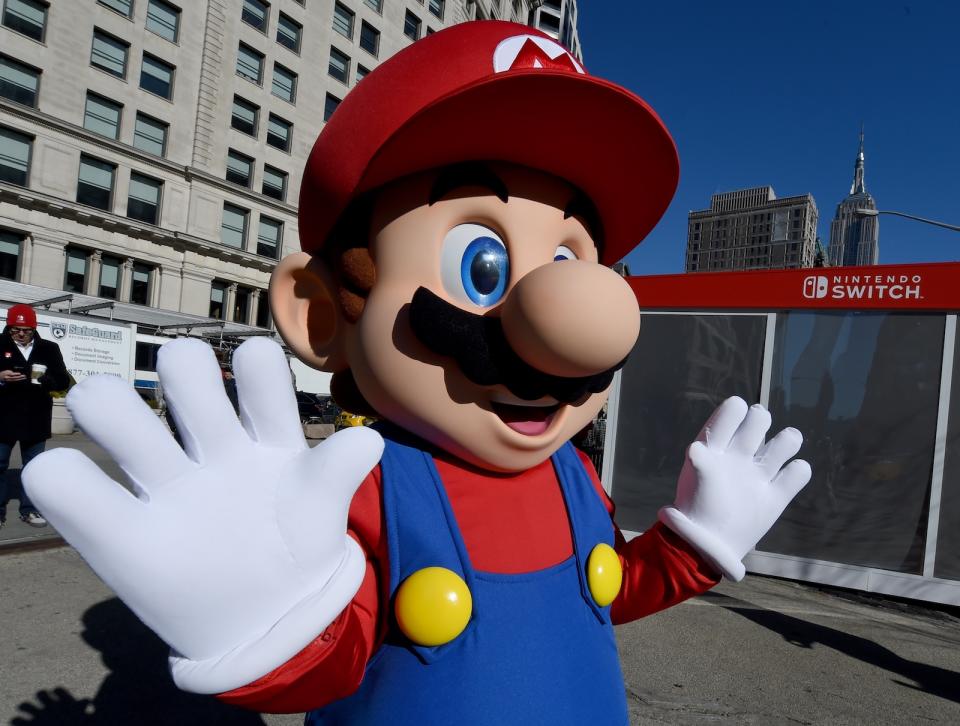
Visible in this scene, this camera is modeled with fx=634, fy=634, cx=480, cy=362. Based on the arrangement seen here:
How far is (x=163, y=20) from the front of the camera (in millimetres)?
19766

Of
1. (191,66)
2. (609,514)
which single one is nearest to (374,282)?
(609,514)

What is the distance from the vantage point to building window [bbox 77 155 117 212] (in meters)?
18.4

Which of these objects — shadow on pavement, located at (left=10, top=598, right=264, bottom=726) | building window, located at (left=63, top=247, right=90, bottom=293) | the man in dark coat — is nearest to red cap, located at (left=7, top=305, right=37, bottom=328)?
the man in dark coat

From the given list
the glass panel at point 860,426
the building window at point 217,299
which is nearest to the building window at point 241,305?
the building window at point 217,299

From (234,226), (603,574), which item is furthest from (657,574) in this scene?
(234,226)

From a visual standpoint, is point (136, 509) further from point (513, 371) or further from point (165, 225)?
point (165, 225)

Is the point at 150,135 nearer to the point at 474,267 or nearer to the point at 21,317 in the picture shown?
the point at 21,317

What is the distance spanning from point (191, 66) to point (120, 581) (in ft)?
77.5

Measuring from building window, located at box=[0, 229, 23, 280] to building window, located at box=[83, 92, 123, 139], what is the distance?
148 inches

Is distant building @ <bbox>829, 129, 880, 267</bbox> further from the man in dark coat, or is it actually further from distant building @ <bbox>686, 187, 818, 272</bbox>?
the man in dark coat

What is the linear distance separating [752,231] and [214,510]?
4720 inches

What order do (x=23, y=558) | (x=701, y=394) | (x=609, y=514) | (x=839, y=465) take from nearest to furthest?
(x=609, y=514) < (x=23, y=558) < (x=839, y=465) < (x=701, y=394)

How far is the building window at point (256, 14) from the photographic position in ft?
71.6

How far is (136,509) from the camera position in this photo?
0.85 metres
